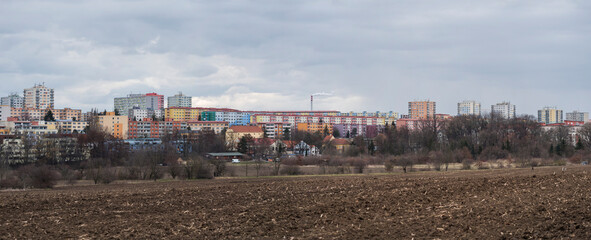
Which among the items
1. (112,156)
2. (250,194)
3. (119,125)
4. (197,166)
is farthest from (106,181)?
(119,125)

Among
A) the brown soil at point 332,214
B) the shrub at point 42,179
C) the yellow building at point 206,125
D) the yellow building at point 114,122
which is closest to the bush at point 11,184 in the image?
the shrub at point 42,179

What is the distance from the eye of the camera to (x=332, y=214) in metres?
21.2

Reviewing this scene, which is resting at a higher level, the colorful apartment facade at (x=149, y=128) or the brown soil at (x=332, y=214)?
the colorful apartment facade at (x=149, y=128)

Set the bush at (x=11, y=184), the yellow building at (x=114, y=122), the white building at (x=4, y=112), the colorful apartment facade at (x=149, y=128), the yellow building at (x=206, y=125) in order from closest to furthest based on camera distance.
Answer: the bush at (x=11, y=184) < the yellow building at (x=114, y=122) < the colorful apartment facade at (x=149, y=128) < the yellow building at (x=206, y=125) < the white building at (x=4, y=112)

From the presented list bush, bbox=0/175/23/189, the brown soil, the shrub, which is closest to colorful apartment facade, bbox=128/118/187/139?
bush, bbox=0/175/23/189

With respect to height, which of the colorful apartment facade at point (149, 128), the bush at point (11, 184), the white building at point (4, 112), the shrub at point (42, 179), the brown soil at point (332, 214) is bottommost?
the bush at point (11, 184)

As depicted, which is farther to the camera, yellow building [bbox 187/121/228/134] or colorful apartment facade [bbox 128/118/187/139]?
yellow building [bbox 187/121/228/134]

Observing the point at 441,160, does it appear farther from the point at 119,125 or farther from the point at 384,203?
the point at 119,125

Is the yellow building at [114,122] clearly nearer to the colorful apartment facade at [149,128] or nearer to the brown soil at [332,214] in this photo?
the colorful apartment facade at [149,128]

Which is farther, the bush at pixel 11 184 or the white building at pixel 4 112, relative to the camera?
the white building at pixel 4 112

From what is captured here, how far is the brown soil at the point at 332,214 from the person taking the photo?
1706cm

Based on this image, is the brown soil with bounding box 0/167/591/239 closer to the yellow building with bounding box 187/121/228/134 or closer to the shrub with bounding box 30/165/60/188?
the shrub with bounding box 30/165/60/188

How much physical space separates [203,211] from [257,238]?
671 cm

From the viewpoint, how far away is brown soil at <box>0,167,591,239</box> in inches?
672
